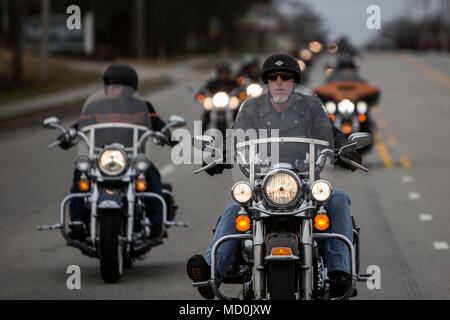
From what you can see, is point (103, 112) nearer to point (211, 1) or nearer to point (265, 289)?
point (265, 289)

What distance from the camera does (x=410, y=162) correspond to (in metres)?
18.9

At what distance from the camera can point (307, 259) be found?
6.26 m

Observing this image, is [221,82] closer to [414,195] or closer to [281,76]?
[414,195]

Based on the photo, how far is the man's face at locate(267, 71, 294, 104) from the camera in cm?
691

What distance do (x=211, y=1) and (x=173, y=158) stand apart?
67.8 m

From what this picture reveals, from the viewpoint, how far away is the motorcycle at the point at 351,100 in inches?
688

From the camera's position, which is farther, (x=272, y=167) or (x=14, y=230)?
(x=14, y=230)

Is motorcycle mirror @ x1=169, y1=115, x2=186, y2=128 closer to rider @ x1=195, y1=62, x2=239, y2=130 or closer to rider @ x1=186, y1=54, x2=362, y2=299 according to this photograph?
rider @ x1=186, y1=54, x2=362, y2=299

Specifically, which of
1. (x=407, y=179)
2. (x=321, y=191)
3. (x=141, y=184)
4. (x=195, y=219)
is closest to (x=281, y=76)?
(x=321, y=191)

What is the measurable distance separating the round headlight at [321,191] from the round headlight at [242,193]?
1.22ft

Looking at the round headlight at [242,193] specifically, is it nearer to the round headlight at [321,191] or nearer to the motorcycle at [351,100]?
the round headlight at [321,191]

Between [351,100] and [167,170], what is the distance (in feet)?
10.7

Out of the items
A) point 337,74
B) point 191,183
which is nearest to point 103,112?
point 191,183

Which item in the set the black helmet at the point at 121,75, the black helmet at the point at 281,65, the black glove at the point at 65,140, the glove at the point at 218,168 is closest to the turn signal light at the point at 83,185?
the black glove at the point at 65,140
